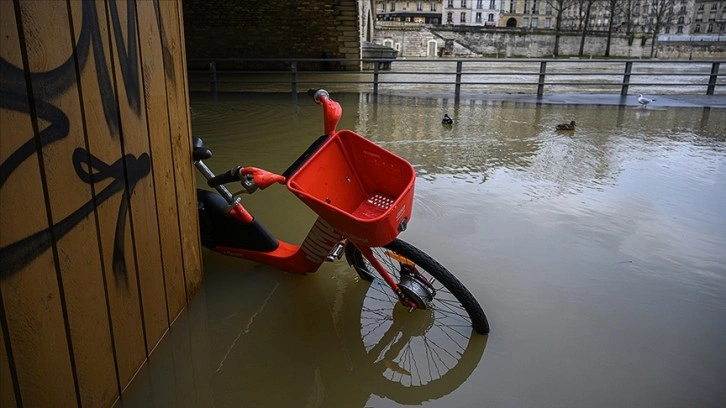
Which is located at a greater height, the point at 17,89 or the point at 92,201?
the point at 17,89

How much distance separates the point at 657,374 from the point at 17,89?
2498 mm

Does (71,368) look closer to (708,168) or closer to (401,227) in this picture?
(401,227)

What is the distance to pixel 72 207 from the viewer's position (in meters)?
1.72

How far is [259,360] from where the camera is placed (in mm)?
2412

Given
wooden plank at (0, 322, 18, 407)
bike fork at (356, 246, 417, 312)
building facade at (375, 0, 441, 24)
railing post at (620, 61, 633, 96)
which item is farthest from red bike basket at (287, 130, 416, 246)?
building facade at (375, 0, 441, 24)

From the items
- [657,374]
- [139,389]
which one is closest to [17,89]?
[139,389]

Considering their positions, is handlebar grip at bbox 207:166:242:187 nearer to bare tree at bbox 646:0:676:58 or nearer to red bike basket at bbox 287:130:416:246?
red bike basket at bbox 287:130:416:246

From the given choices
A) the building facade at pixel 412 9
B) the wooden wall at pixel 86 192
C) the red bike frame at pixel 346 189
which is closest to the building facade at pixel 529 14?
the building facade at pixel 412 9

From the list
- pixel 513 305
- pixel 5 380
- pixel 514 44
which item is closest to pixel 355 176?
pixel 513 305

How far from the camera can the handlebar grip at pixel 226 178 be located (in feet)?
7.72

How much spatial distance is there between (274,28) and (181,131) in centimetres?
1808

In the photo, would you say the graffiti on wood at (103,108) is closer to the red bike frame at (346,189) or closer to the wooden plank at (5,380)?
the wooden plank at (5,380)

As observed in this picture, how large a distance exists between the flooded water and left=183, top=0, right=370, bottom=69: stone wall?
551 inches

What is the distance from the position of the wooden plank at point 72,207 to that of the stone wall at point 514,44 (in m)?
40.0
